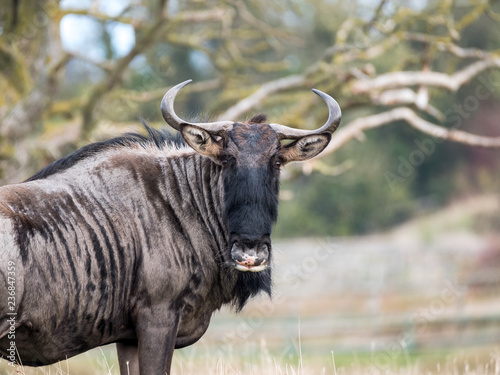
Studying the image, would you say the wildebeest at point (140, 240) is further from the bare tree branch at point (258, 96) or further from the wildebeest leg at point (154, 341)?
the bare tree branch at point (258, 96)

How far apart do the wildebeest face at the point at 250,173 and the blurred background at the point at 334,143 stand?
945 millimetres

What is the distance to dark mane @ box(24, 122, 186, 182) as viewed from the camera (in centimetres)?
618

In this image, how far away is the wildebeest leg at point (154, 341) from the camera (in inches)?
226

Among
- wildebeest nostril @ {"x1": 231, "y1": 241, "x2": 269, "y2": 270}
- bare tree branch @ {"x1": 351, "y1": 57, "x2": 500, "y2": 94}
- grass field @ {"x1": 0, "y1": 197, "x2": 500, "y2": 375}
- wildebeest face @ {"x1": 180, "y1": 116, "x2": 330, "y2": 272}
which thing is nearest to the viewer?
wildebeest nostril @ {"x1": 231, "y1": 241, "x2": 269, "y2": 270}

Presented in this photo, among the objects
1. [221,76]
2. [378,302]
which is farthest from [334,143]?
[378,302]

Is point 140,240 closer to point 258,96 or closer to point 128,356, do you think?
point 128,356

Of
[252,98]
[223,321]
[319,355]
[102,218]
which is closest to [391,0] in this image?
[252,98]

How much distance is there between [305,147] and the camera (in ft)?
21.3

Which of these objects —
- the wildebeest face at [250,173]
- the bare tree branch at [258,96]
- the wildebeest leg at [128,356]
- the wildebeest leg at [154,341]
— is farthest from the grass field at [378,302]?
the wildebeest leg at [154,341]

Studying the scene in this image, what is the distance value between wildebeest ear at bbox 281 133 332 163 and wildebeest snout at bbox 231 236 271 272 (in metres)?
1.00

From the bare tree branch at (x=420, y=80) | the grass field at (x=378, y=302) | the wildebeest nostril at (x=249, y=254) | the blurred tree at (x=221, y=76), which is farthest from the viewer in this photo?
the grass field at (x=378, y=302)

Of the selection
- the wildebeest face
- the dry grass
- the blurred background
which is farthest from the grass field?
the wildebeest face

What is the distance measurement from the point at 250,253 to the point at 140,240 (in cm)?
102

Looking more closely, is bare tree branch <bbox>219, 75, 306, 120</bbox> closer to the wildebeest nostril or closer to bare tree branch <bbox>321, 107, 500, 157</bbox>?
bare tree branch <bbox>321, 107, 500, 157</bbox>
